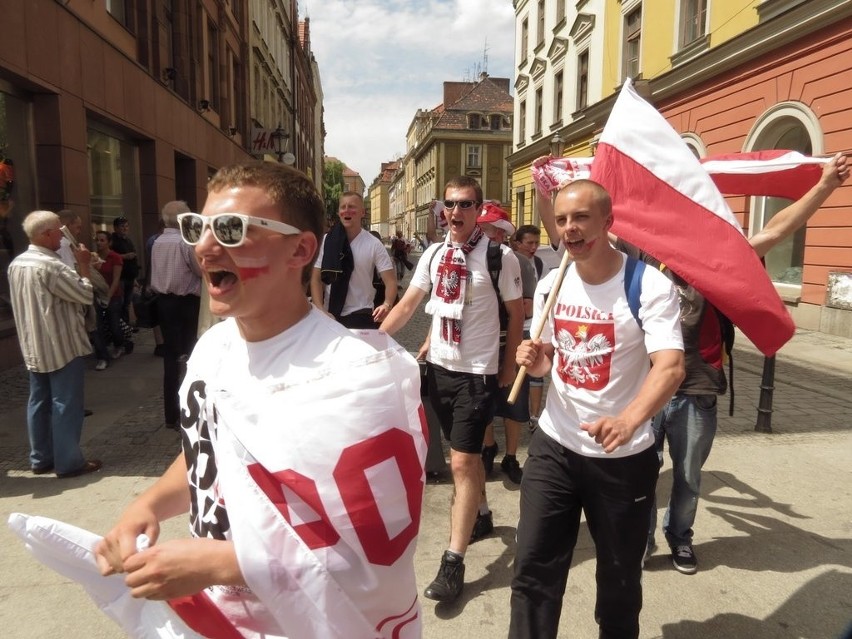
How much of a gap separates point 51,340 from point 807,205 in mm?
4642

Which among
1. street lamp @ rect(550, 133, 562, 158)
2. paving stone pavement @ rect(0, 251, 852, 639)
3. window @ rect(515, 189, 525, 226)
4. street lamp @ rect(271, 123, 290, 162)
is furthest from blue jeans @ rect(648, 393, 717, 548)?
window @ rect(515, 189, 525, 226)

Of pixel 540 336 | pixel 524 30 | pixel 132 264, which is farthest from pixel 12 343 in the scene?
pixel 524 30

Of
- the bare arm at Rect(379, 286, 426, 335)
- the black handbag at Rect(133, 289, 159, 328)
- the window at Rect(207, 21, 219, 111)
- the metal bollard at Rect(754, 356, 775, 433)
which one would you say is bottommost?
the metal bollard at Rect(754, 356, 775, 433)

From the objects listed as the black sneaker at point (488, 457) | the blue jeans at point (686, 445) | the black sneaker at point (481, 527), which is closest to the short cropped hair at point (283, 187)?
the blue jeans at point (686, 445)

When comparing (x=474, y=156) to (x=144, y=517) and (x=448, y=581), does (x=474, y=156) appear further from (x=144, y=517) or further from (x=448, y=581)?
(x=144, y=517)

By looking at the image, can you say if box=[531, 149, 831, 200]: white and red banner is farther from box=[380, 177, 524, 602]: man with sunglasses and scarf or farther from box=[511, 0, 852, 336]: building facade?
box=[511, 0, 852, 336]: building facade

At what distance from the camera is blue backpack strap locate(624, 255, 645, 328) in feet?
7.49

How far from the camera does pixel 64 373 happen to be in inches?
175

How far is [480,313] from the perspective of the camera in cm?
348

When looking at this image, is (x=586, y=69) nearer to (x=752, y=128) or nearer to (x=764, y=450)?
(x=752, y=128)

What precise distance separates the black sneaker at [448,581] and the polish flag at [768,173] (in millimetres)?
2528

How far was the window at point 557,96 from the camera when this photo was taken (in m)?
25.8

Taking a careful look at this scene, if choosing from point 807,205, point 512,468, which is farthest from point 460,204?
point 512,468

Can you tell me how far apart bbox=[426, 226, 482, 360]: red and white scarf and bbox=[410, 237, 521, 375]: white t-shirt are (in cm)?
2
